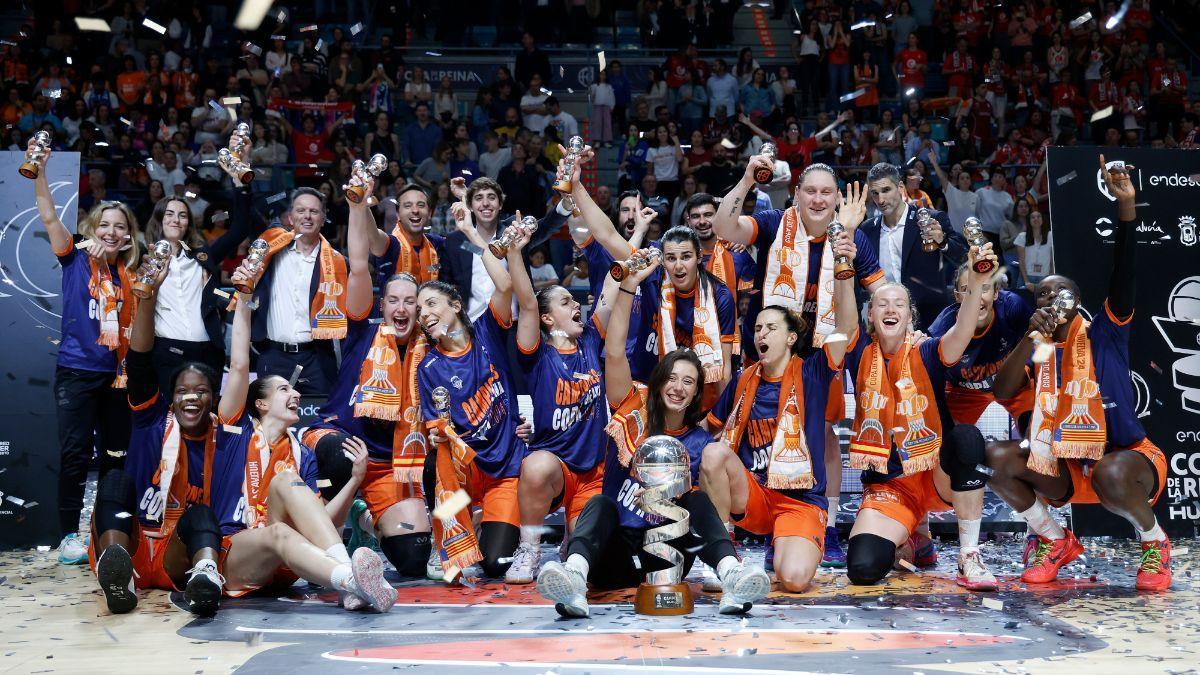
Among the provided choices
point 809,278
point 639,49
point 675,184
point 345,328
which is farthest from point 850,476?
point 639,49

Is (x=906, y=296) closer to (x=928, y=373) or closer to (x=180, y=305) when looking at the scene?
(x=928, y=373)

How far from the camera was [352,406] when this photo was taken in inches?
230

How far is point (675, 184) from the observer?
11688 mm

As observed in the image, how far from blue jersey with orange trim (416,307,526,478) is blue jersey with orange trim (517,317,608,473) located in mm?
119

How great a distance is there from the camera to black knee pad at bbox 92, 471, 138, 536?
5.19m

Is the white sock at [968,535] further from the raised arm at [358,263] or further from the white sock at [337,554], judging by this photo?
the raised arm at [358,263]

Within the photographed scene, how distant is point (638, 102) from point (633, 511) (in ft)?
28.2

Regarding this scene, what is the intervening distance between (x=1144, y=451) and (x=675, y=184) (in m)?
6.70

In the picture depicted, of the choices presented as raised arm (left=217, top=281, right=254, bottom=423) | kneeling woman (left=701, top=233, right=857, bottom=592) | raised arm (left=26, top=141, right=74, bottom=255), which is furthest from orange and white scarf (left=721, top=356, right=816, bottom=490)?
raised arm (left=26, top=141, right=74, bottom=255)

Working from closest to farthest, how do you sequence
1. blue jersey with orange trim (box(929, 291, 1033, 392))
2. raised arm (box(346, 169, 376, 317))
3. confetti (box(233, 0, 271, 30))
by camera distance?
blue jersey with orange trim (box(929, 291, 1033, 392)) → raised arm (box(346, 169, 376, 317)) → confetti (box(233, 0, 271, 30))

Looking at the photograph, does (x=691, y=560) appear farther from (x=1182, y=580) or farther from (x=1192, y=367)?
(x=1192, y=367)

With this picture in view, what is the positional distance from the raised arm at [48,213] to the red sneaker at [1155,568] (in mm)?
5558

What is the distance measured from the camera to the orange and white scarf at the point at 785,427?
538cm

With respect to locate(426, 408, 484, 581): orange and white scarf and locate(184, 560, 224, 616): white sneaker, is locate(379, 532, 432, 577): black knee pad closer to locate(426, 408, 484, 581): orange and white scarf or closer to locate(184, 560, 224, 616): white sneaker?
locate(426, 408, 484, 581): orange and white scarf
